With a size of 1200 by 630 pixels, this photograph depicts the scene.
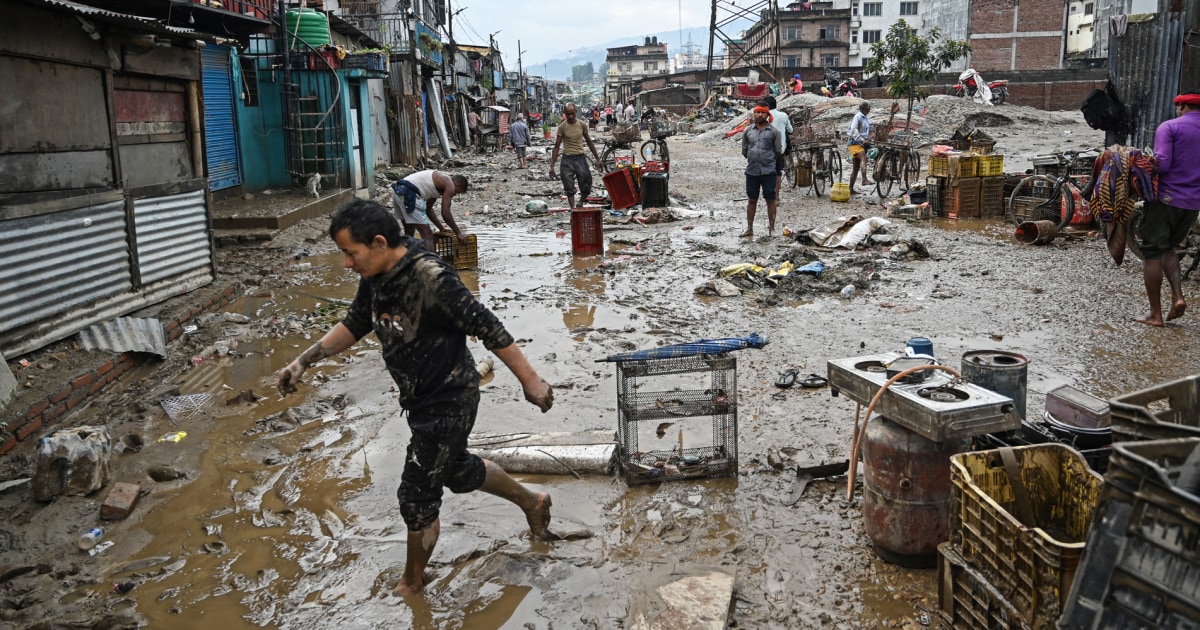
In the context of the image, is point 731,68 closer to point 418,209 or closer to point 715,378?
point 418,209

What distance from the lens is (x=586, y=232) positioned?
11.0 meters

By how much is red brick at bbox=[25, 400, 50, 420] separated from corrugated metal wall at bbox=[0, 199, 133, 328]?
0.70 meters

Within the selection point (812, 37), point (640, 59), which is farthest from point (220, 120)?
point (640, 59)

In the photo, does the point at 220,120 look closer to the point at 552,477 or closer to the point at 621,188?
the point at 621,188

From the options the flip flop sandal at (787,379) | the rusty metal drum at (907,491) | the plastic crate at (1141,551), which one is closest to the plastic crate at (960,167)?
the flip flop sandal at (787,379)

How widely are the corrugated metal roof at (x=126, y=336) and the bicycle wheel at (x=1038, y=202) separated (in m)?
10.5

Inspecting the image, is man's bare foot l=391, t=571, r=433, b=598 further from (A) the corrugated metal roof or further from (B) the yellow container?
(B) the yellow container

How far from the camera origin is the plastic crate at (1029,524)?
247 cm

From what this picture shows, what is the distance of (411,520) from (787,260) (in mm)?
7032

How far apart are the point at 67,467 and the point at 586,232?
7238 mm

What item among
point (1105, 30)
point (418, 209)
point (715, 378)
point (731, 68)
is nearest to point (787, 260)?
point (418, 209)

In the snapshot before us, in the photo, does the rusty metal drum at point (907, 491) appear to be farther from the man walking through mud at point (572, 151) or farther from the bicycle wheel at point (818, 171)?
the bicycle wheel at point (818, 171)

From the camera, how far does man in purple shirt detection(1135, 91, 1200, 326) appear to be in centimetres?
627

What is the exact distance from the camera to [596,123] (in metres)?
57.5
